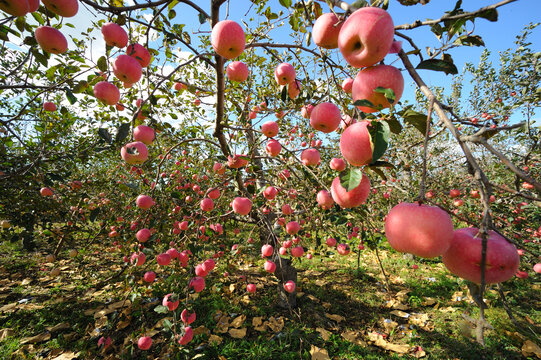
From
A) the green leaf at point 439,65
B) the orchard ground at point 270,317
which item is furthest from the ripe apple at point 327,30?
the orchard ground at point 270,317

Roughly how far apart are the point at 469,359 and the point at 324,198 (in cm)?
288

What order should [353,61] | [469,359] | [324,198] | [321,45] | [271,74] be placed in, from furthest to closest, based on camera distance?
[271,74]
[469,359]
[324,198]
[321,45]
[353,61]

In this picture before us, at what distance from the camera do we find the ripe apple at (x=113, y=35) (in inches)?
53.0

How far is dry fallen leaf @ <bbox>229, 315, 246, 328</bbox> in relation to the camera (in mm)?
3187

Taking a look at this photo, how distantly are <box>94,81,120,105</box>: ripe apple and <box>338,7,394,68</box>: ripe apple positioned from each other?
139cm

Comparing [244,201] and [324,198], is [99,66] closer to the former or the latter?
[244,201]

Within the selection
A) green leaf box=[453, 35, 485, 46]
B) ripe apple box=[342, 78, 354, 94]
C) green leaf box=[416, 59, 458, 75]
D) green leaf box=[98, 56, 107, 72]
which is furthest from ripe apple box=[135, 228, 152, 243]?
green leaf box=[453, 35, 485, 46]

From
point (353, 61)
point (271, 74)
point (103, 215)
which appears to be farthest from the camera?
point (103, 215)

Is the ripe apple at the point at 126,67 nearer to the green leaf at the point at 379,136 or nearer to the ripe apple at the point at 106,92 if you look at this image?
the ripe apple at the point at 106,92

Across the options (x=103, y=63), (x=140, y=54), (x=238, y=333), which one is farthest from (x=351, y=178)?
(x=238, y=333)

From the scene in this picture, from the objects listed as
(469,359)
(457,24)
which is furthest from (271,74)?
(469,359)

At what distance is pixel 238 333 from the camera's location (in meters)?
3.01

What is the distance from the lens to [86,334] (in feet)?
9.57

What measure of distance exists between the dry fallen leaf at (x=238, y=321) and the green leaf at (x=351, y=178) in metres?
3.15
